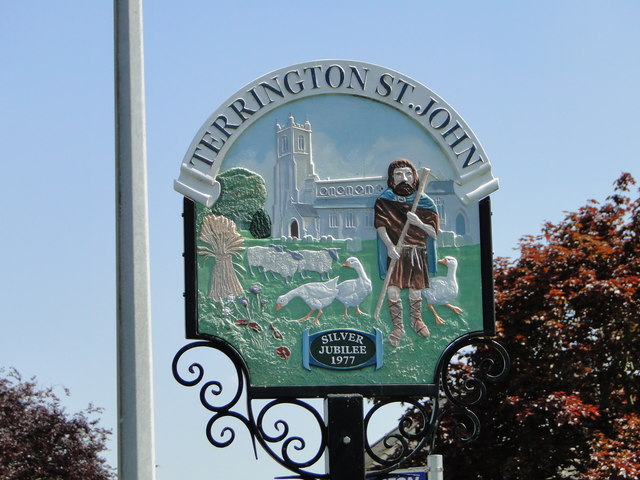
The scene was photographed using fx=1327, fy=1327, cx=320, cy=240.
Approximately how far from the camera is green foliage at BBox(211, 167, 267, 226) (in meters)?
12.2

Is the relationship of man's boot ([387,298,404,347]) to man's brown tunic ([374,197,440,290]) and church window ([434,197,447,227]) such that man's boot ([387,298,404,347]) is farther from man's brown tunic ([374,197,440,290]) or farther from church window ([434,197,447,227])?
church window ([434,197,447,227])

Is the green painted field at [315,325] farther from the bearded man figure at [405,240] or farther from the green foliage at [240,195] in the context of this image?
the green foliage at [240,195]

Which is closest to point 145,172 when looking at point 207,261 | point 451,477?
point 207,261

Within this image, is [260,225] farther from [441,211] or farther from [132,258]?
[132,258]

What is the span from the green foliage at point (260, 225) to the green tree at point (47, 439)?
13319 mm

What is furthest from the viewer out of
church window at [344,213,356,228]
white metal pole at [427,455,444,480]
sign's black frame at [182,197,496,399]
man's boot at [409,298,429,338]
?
church window at [344,213,356,228]

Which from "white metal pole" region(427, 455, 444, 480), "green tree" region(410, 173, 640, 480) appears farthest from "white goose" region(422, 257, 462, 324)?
"green tree" region(410, 173, 640, 480)

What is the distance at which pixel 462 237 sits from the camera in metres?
12.4

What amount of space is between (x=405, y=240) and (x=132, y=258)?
13.5 feet

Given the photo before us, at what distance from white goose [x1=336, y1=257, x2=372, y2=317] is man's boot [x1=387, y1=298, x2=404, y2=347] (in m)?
0.26

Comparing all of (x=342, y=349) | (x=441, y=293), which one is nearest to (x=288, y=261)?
(x=342, y=349)

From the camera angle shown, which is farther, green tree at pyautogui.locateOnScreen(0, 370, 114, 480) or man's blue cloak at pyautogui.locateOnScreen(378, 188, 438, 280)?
green tree at pyautogui.locateOnScreen(0, 370, 114, 480)

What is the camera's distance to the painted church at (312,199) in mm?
12234

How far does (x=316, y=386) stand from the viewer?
11922 millimetres
